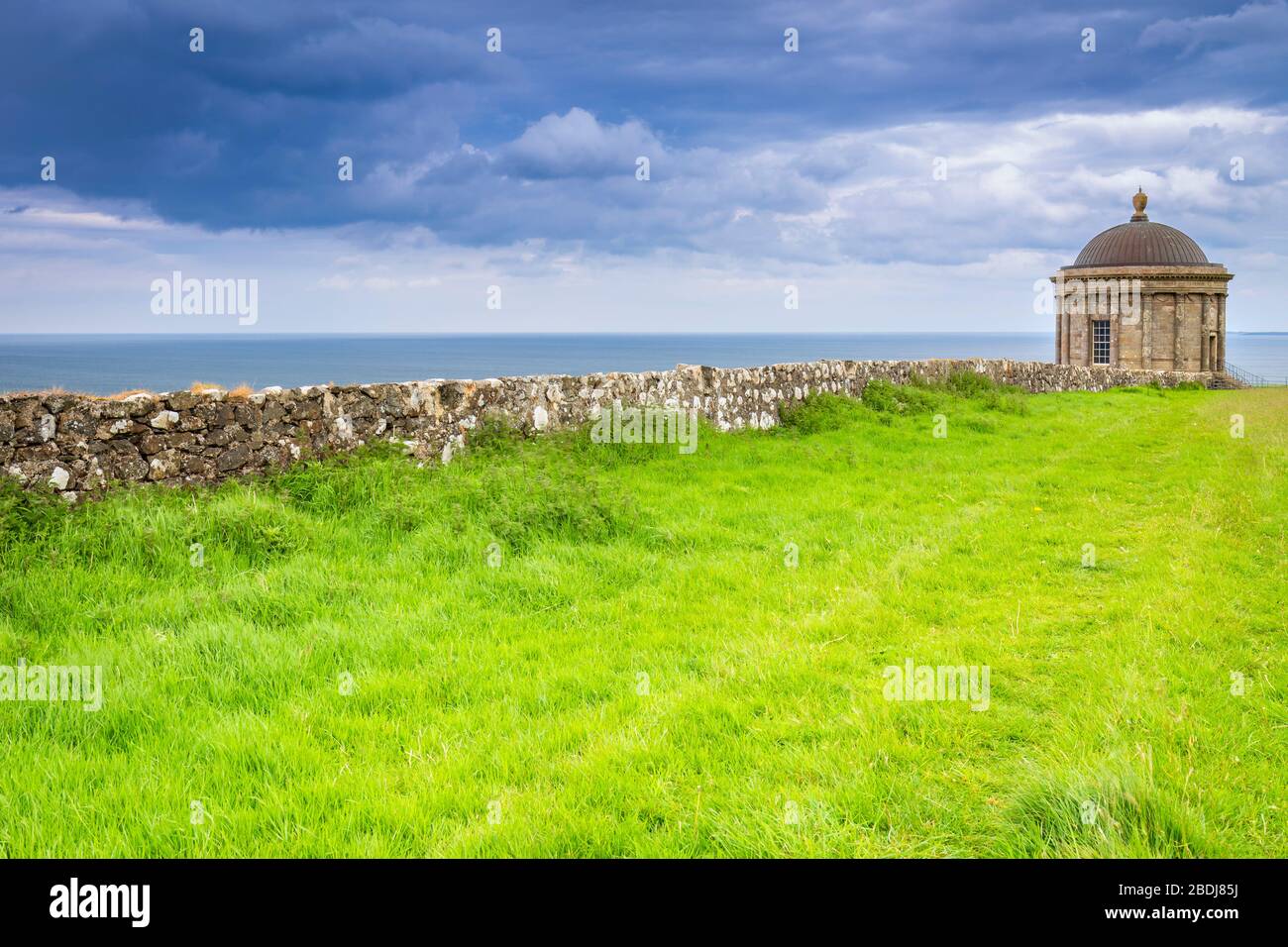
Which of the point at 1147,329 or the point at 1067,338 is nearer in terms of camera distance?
Result: the point at 1147,329

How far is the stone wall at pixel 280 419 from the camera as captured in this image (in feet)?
28.5

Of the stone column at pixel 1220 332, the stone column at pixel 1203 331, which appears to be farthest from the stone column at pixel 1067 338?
the stone column at pixel 1220 332

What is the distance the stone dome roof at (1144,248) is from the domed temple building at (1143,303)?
0.06 metres

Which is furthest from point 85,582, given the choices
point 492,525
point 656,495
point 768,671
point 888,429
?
point 888,429

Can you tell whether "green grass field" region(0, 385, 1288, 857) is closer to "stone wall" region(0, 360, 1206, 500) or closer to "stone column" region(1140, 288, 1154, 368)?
"stone wall" region(0, 360, 1206, 500)

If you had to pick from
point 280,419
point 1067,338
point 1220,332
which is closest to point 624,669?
point 280,419

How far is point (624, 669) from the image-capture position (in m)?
6.11

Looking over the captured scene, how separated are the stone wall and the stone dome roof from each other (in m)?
53.2

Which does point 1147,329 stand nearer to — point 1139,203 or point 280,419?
point 1139,203

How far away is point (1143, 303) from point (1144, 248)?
4.33 meters

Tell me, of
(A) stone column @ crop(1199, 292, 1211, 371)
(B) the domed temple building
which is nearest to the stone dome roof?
(B) the domed temple building

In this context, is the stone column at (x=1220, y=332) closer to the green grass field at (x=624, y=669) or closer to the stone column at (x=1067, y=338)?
the stone column at (x=1067, y=338)

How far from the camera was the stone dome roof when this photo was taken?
2288 inches

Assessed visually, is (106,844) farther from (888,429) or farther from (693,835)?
(888,429)
